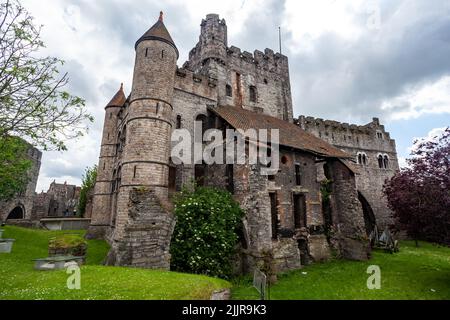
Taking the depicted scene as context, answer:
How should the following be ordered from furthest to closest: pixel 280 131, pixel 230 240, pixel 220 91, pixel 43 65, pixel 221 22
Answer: pixel 221 22
pixel 220 91
pixel 280 131
pixel 230 240
pixel 43 65

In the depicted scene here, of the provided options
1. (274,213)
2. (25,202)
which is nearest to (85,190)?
(25,202)

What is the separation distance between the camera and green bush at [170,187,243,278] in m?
10.9

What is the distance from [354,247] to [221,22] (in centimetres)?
2163

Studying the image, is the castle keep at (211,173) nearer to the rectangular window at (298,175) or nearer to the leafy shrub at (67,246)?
the rectangular window at (298,175)

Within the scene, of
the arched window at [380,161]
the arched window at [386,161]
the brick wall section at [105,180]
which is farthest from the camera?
the arched window at [386,161]

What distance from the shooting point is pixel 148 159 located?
1309 centimetres

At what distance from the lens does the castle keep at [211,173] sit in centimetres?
1106

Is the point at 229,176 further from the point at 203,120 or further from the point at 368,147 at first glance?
the point at 368,147

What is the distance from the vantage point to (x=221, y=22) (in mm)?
21797

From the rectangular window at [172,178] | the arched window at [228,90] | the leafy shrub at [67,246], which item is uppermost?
the arched window at [228,90]

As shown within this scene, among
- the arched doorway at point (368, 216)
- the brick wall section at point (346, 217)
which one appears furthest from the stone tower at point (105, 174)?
the arched doorway at point (368, 216)

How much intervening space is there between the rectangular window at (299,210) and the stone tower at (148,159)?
8357 mm
